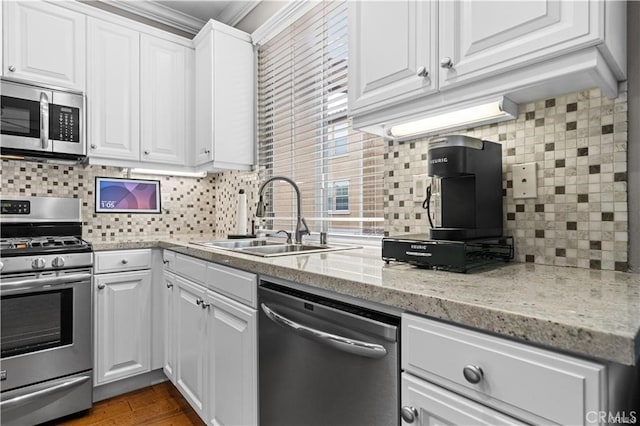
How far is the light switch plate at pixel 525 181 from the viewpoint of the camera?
1.20 m

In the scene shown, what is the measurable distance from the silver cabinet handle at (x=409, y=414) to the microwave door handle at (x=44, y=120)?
7.75ft

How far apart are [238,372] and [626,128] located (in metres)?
1.54

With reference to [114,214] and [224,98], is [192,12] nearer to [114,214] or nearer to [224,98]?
[224,98]

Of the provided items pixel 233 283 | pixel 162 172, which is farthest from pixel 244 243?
pixel 162 172

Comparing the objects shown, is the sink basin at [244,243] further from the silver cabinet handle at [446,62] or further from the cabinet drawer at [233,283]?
the silver cabinet handle at [446,62]

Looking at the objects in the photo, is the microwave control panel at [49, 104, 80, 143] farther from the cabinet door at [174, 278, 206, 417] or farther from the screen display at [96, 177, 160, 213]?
the cabinet door at [174, 278, 206, 417]

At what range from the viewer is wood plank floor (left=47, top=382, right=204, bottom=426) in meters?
1.92

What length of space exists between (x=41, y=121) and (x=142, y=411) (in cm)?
176

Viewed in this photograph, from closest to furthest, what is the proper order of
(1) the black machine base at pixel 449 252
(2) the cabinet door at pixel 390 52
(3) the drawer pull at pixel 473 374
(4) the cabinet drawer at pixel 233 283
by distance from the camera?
(3) the drawer pull at pixel 473 374, (1) the black machine base at pixel 449 252, (2) the cabinet door at pixel 390 52, (4) the cabinet drawer at pixel 233 283

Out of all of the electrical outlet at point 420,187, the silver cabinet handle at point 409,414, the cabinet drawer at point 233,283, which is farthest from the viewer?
the electrical outlet at point 420,187

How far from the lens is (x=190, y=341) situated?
73.5 inches

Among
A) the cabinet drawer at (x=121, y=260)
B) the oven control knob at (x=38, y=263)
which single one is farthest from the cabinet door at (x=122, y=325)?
the oven control knob at (x=38, y=263)

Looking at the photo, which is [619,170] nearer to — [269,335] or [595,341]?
[595,341]

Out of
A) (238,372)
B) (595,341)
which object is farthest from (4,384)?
(595,341)
